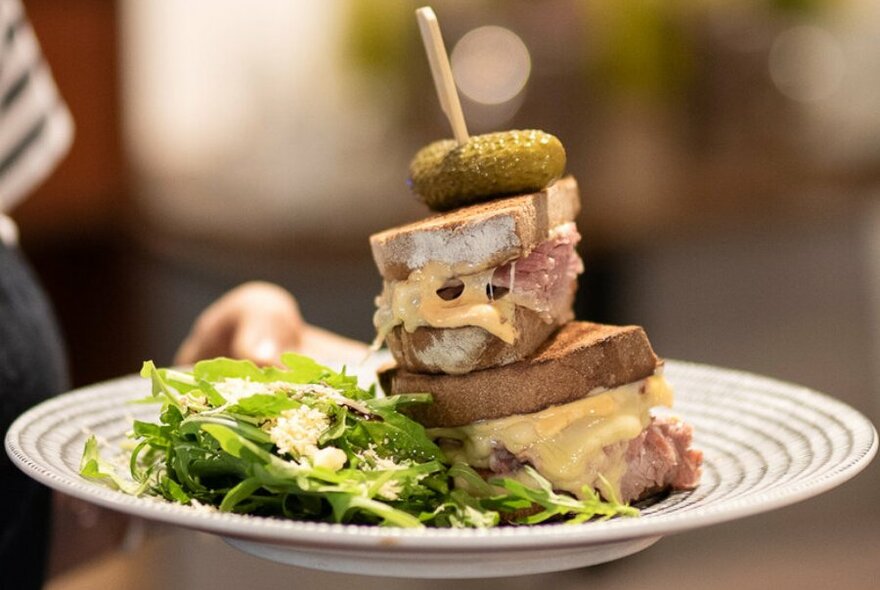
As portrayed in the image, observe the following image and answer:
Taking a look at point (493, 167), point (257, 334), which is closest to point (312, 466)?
point (493, 167)

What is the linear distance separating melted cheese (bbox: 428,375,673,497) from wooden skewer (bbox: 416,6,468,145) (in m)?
0.47

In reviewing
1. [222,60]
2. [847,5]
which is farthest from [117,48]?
[847,5]

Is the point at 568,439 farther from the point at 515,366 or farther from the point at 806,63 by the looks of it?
the point at 806,63

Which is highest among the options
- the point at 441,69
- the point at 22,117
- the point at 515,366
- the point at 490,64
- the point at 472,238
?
the point at 490,64

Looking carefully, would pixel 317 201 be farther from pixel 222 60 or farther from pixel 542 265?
pixel 542 265

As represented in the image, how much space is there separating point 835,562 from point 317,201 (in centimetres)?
268

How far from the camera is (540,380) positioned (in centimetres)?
162

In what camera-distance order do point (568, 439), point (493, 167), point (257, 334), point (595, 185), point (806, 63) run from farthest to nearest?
1. point (806, 63)
2. point (595, 185)
3. point (257, 334)
4. point (493, 167)
5. point (568, 439)

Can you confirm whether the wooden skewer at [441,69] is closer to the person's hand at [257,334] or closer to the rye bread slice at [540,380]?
the rye bread slice at [540,380]

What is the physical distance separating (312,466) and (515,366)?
351 mm

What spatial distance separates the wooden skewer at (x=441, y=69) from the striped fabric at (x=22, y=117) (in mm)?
1086

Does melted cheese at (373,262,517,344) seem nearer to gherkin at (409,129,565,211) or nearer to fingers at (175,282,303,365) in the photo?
gherkin at (409,129,565,211)

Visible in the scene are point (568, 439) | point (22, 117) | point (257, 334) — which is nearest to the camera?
point (568, 439)

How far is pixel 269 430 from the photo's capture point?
1539 millimetres
